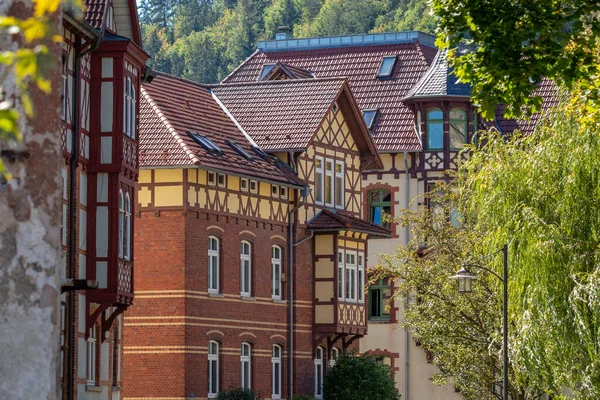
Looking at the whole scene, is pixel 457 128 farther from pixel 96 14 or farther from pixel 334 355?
pixel 96 14

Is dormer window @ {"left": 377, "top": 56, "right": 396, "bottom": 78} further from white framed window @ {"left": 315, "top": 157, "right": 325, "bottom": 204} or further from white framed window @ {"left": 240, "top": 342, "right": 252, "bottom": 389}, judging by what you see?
white framed window @ {"left": 240, "top": 342, "right": 252, "bottom": 389}

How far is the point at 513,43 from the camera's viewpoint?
2097 centimetres

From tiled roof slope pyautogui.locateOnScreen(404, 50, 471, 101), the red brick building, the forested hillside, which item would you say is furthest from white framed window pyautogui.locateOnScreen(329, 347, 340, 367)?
the forested hillside

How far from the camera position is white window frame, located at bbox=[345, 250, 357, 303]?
49.1 m

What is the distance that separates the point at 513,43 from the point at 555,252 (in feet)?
33.9

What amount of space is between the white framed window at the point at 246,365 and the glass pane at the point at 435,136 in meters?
16.8

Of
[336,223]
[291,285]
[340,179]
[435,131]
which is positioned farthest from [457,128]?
[291,285]

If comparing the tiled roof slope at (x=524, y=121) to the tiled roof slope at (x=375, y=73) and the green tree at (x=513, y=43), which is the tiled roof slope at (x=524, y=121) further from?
the green tree at (x=513, y=43)

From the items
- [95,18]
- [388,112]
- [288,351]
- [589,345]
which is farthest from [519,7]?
[388,112]

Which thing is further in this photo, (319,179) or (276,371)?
(319,179)

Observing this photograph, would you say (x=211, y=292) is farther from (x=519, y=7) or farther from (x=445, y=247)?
(x=519, y=7)

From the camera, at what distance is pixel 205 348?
42.6m

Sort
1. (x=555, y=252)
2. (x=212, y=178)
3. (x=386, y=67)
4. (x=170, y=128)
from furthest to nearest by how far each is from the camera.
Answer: (x=386, y=67) → (x=170, y=128) → (x=212, y=178) → (x=555, y=252)

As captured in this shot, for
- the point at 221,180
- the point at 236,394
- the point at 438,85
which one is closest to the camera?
the point at 236,394
